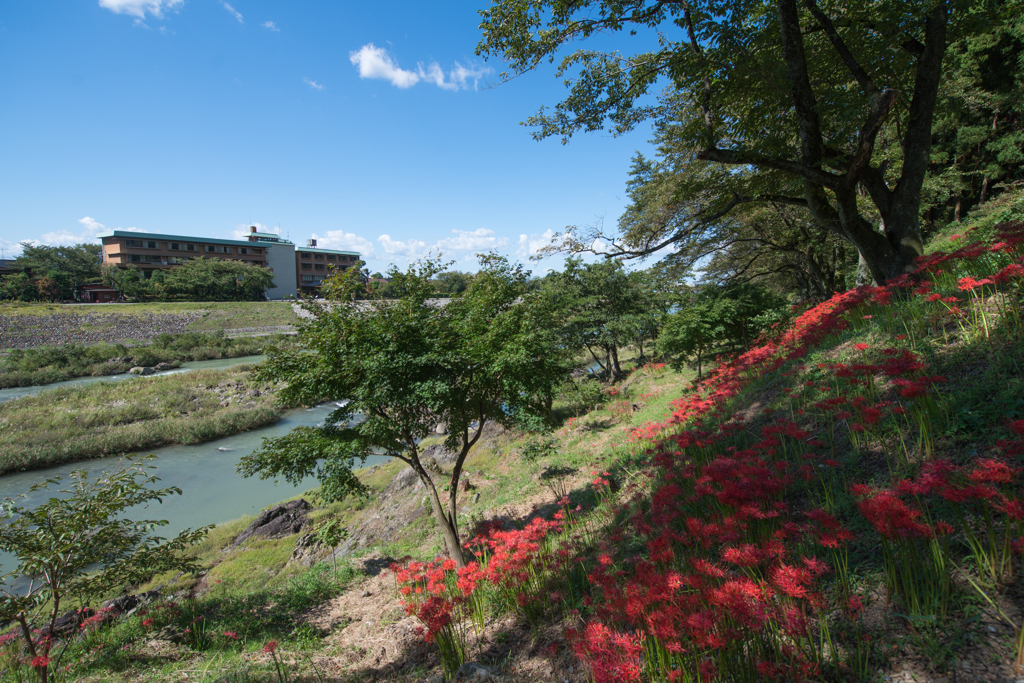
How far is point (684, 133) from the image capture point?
6.89m

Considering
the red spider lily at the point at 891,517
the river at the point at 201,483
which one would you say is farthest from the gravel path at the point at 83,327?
the red spider lily at the point at 891,517

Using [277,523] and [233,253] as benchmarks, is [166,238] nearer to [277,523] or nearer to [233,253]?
[233,253]

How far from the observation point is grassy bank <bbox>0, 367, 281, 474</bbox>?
2117cm

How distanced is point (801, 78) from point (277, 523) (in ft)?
54.4

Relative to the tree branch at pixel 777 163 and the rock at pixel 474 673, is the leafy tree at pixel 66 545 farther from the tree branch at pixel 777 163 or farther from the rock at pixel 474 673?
the tree branch at pixel 777 163

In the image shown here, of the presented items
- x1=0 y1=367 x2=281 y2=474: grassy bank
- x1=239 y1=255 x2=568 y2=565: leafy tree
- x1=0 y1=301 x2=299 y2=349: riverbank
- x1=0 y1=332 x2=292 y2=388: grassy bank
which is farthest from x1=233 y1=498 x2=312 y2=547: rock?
x1=0 y1=301 x2=299 y2=349: riverbank

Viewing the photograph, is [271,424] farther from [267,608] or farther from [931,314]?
[931,314]

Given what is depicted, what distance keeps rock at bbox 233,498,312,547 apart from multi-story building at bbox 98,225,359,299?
4707cm

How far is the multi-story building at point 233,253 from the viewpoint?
213 ft

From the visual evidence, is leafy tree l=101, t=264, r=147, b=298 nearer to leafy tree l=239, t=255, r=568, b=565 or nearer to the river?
the river

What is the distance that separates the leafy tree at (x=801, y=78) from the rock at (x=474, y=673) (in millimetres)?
6701

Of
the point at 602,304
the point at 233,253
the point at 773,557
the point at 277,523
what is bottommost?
the point at 277,523

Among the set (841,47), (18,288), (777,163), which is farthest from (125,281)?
(841,47)

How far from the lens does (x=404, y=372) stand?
6387 millimetres
